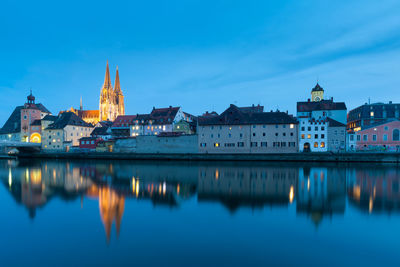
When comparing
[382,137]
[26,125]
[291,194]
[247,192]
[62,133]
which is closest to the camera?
[291,194]

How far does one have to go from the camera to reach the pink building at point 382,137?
4766cm

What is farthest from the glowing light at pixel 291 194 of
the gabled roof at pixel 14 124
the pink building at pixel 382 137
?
the gabled roof at pixel 14 124

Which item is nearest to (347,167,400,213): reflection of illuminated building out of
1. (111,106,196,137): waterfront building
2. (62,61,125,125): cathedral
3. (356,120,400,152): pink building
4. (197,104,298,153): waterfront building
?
(197,104,298,153): waterfront building

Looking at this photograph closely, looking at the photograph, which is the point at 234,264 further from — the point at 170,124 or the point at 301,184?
the point at 170,124

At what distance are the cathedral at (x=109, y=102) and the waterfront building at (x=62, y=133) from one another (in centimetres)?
5394

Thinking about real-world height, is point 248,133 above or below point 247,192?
above

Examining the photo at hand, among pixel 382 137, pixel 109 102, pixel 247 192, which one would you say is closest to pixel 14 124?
Result: pixel 109 102

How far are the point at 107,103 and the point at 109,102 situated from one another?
1.38 m

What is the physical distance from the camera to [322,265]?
26.2 ft

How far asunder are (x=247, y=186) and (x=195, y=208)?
302 inches

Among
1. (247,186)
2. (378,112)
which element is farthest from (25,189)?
(378,112)

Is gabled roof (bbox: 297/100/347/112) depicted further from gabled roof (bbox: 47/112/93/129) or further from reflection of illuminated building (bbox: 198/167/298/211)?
gabled roof (bbox: 47/112/93/129)

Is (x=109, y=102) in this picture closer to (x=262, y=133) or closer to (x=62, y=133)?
(x=62, y=133)

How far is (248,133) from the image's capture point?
161ft
